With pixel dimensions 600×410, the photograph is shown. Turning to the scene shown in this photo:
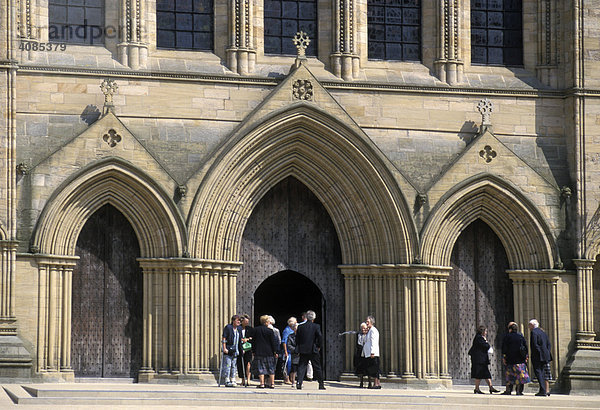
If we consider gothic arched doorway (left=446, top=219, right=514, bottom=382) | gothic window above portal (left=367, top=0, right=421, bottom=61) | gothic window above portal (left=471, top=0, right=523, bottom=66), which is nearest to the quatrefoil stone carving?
gothic window above portal (left=367, top=0, right=421, bottom=61)

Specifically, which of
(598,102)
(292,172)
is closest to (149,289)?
(292,172)

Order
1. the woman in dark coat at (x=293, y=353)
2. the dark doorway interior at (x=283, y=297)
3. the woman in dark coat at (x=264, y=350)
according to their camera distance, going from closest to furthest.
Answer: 1. the woman in dark coat at (x=264, y=350)
2. the woman in dark coat at (x=293, y=353)
3. the dark doorway interior at (x=283, y=297)

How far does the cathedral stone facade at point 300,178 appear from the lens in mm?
26562

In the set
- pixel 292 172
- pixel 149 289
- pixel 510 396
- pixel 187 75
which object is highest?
pixel 187 75

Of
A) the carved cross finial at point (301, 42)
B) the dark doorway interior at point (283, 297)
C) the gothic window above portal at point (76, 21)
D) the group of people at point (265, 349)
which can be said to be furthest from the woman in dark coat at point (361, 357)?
the gothic window above portal at point (76, 21)

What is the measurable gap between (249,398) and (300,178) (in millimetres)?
6267

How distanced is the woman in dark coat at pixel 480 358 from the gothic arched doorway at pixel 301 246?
315 cm

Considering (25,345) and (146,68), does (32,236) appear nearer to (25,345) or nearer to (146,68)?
(25,345)

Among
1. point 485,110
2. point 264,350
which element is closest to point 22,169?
point 264,350

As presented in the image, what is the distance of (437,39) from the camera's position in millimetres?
28766

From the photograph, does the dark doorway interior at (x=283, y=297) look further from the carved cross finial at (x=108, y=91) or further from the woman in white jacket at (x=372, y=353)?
the carved cross finial at (x=108, y=91)

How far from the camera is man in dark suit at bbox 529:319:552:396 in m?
26.2

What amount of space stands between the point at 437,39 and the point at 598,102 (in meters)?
3.52

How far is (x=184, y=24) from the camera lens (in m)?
28.0
